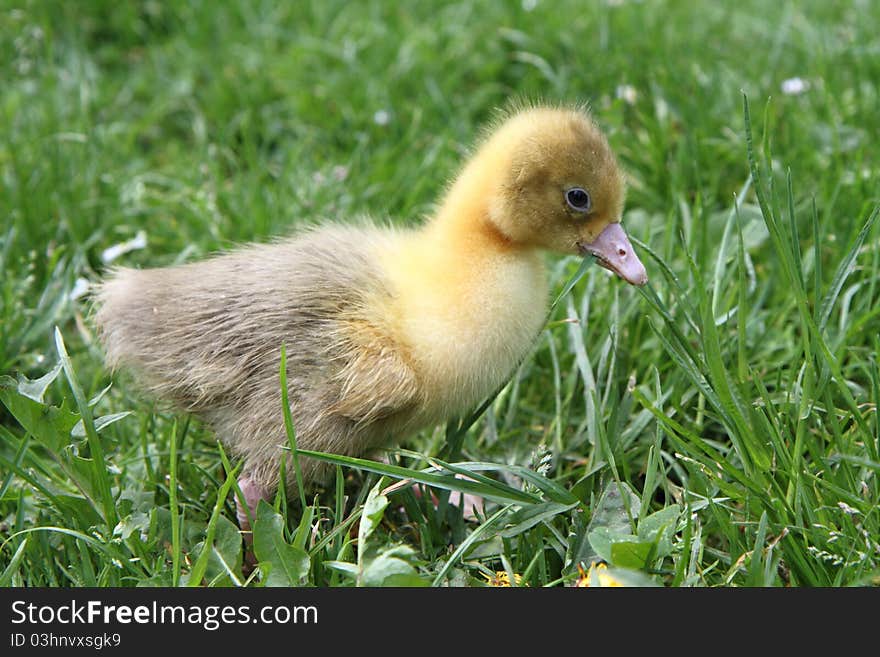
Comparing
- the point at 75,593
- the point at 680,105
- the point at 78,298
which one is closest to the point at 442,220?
the point at 75,593

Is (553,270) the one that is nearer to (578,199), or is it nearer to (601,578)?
(578,199)

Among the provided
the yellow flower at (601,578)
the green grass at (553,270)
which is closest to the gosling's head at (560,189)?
the green grass at (553,270)

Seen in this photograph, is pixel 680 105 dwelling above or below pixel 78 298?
above

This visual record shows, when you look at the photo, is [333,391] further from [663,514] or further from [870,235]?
[870,235]

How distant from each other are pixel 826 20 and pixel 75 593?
4.07 m

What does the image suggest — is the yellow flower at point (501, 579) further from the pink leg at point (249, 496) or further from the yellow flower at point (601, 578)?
the pink leg at point (249, 496)

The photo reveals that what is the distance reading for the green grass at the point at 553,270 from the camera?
241 centimetres

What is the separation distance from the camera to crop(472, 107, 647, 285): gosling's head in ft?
8.48

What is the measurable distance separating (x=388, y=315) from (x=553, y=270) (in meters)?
1.18

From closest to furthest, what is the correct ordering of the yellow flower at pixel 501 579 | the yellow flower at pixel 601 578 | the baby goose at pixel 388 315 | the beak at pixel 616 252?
the yellow flower at pixel 601 578
the yellow flower at pixel 501 579
the baby goose at pixel 388 315
the beak at pixel 616 252

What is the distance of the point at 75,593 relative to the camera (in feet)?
7.50

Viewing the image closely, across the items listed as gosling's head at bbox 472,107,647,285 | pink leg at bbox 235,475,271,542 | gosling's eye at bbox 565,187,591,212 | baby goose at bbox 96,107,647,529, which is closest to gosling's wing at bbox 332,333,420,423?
baby goose at bbox 96,107,647,529

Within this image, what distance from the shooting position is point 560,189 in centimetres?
261

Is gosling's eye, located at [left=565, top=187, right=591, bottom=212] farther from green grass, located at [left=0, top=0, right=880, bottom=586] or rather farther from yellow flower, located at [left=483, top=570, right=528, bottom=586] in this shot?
yellow flower, located at [left=483, top=570, right=528, bottom=586]
